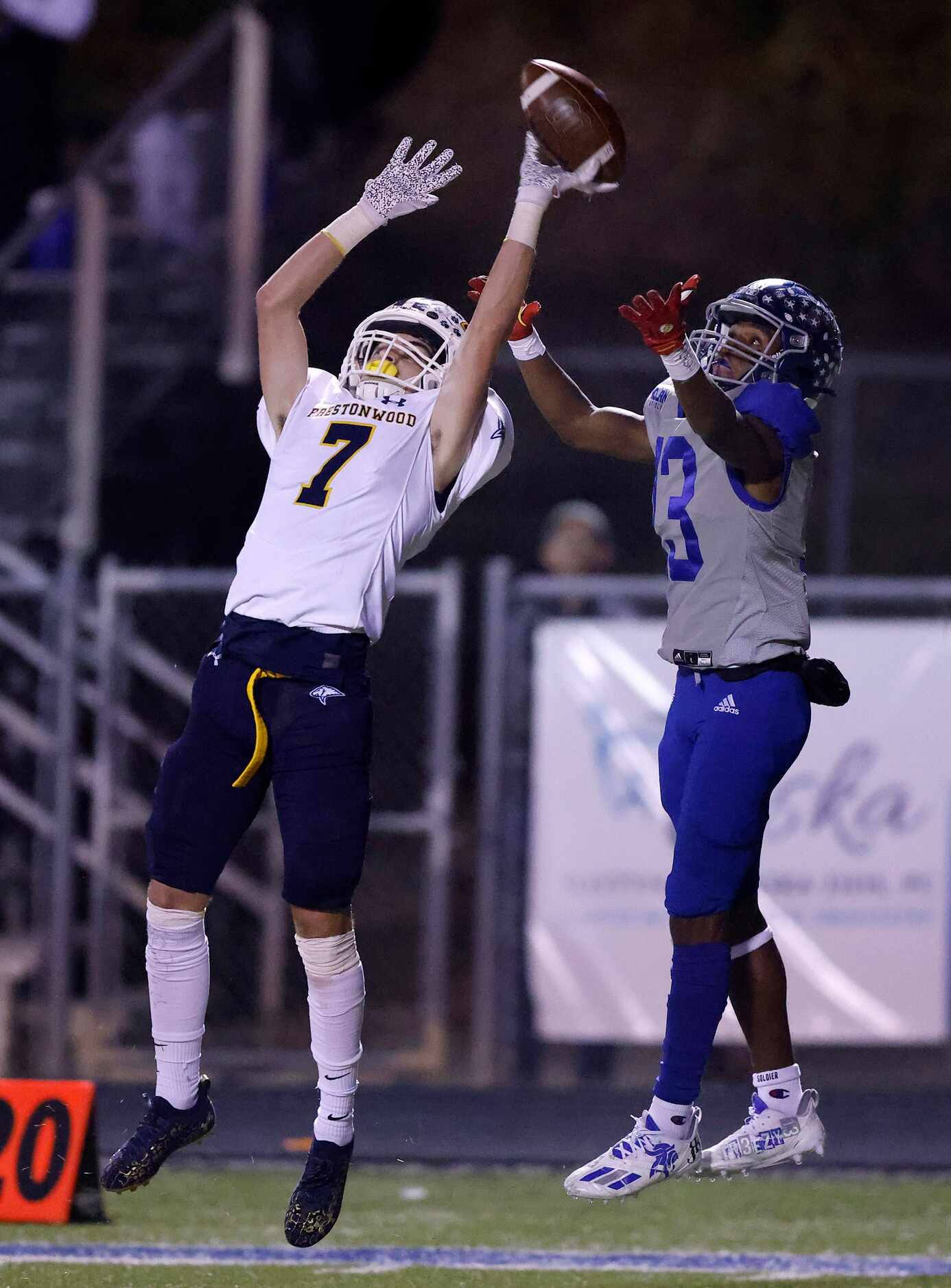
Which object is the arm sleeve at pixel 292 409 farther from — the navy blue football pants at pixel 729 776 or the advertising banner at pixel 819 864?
the advertising banner at pixel 819 864

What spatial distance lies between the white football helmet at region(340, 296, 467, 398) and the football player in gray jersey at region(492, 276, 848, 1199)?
505mm

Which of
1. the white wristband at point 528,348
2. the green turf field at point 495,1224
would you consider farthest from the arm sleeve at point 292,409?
the green turf field at point 495,1224

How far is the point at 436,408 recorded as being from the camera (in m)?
4.73

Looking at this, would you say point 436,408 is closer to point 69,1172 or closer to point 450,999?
point 69,1172

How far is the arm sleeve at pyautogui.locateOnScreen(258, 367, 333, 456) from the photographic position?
4.80 meters

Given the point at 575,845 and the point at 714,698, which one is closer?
the point at 714,698

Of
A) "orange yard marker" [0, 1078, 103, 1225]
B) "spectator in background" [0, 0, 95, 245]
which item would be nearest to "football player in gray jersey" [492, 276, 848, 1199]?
"orange yard marker" [0, 1078, 103, 1225]

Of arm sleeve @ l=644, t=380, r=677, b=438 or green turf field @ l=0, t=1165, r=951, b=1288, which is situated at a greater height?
arm sleeve @ l=644, t=380, r=677, b=438

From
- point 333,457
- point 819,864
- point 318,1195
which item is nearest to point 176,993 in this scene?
point 318,1195

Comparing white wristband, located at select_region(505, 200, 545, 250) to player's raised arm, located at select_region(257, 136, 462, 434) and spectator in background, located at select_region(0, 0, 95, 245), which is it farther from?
spectator in background, located at select_region(0, 0, 95, 245)

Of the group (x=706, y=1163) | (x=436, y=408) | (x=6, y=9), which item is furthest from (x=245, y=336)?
(x=706, y=1163)

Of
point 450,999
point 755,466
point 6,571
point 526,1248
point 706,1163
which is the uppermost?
point 755,466

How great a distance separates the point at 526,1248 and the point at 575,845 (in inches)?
79.6

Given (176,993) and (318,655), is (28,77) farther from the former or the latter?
(176,993)
